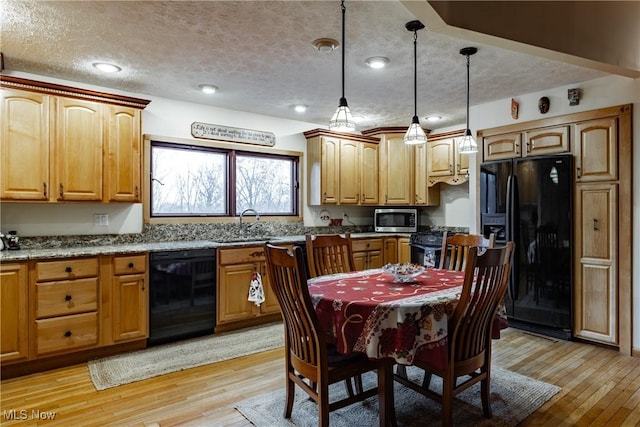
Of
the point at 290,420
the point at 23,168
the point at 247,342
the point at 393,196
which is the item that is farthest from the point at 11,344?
the point at 393,196

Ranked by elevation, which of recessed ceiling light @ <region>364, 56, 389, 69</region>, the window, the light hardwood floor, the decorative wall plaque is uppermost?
recessed ceiling light @ <region>364, 56, 389, 69</region>

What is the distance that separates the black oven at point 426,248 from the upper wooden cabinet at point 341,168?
834mm

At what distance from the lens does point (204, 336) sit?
12.0ft

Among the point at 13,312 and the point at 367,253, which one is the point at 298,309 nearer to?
the point at 13,312

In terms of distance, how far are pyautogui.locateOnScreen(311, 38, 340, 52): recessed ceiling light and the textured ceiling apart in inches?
2.1

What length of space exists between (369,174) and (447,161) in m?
1.03

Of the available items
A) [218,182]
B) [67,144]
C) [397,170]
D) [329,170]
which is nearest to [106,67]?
[67,144]

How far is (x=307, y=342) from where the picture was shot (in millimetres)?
1942

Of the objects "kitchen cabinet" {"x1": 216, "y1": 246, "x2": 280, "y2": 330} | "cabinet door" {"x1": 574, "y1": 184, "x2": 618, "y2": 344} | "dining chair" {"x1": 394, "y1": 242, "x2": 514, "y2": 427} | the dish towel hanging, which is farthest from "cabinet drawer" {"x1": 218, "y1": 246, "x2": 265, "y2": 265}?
"cabinet door" {"x1": 574, "y1": 184, "x2": 618, "y2": 344}

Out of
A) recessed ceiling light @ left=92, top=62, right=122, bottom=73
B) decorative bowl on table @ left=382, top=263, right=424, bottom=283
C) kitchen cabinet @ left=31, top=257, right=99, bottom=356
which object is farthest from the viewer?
recessed ceiling light @ left=92, top=62, right=122, bottom=73

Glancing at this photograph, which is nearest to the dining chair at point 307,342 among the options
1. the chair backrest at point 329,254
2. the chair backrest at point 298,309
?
the chair backrest at point 298,309

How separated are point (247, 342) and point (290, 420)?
142 cm

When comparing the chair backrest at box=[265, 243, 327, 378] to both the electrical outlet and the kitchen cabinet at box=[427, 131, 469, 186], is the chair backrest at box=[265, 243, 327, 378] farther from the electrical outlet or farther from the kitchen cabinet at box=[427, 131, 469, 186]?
the kitchen cabinet at box=[427, 131, 469, 186]

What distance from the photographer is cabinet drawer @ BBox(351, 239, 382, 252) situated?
4.75 m
